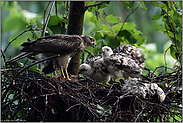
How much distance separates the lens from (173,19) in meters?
2.55

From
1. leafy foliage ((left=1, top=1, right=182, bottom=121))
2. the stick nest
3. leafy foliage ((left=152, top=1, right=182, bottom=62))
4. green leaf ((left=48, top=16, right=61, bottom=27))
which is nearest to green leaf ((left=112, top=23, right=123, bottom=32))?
leafy foliage ((left=1, top=1, right=182, bottom=121))

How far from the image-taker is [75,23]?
2703 mm

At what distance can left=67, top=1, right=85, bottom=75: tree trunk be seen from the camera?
271 cm

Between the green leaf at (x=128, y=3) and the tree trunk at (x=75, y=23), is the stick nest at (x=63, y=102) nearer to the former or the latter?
the tree trunk at (x=75, y=23)

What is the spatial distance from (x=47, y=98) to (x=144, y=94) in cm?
94

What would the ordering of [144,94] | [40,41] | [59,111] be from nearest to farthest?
[59,111], [144,94], [40,41]

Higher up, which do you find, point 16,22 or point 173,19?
point 173,19

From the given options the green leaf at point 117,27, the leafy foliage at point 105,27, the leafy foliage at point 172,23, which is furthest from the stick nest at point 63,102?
the green leaf at point 117,27

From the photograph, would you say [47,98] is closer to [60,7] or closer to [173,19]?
[173,19]

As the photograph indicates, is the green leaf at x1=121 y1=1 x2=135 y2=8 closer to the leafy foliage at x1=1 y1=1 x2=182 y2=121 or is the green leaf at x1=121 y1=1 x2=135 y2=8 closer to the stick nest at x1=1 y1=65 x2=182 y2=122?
the leafy foliage at x1=1 y1=1 x2=182 y2=121

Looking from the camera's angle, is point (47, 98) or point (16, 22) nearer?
point (47, 98)

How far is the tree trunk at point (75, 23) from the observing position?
8.87ft

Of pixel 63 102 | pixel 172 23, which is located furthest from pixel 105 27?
pixel 63 102

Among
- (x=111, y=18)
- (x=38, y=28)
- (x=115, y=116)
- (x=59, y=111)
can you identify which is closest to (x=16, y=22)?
(x=38, y=28)
